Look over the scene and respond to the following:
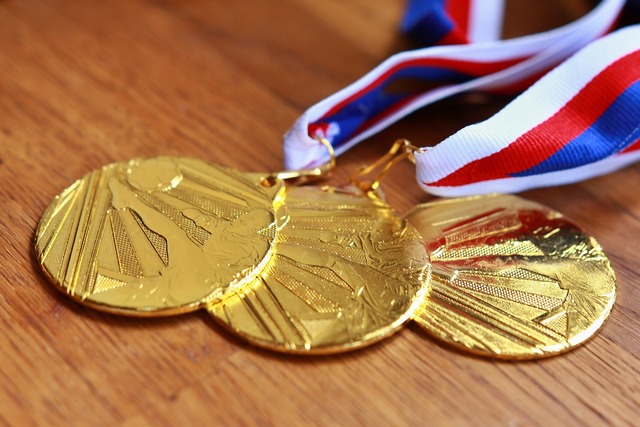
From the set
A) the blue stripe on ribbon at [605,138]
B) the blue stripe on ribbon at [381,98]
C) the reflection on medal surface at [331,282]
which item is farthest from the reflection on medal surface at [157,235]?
the blue stripe on ribbon at [605,138]

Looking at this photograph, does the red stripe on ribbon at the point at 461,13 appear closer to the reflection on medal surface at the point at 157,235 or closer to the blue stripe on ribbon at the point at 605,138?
the blue stripe on ribbon at the point at 605,138

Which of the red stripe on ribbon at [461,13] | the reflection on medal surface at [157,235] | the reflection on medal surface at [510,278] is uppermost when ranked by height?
the red stripe on ribbon at [461,13]

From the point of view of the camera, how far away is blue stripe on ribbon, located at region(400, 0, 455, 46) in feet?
3.54

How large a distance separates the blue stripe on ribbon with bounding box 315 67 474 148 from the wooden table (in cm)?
3

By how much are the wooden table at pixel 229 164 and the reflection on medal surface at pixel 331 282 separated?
25 mm

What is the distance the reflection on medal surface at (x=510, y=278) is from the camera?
725 mm

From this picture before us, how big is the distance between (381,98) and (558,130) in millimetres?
244

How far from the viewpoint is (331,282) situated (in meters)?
0.75

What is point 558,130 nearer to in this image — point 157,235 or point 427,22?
point 427,22

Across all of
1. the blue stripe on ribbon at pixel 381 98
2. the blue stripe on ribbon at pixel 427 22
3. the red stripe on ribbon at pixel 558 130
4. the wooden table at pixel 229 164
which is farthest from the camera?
A: the blue stripe on ribbon at pixel 427 22

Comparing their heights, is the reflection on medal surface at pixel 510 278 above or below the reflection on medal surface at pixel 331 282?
below

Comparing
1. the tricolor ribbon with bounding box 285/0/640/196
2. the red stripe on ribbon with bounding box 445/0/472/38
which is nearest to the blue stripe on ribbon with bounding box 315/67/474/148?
the tricolor ribbon with bounding box 285/0/640/196

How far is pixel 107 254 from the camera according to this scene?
75 cm

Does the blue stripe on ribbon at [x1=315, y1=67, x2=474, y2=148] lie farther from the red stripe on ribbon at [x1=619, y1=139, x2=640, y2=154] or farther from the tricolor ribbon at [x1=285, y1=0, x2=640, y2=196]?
the red stripe on ribbon at [x1=619, y1=139, x2=640, y2=154]
